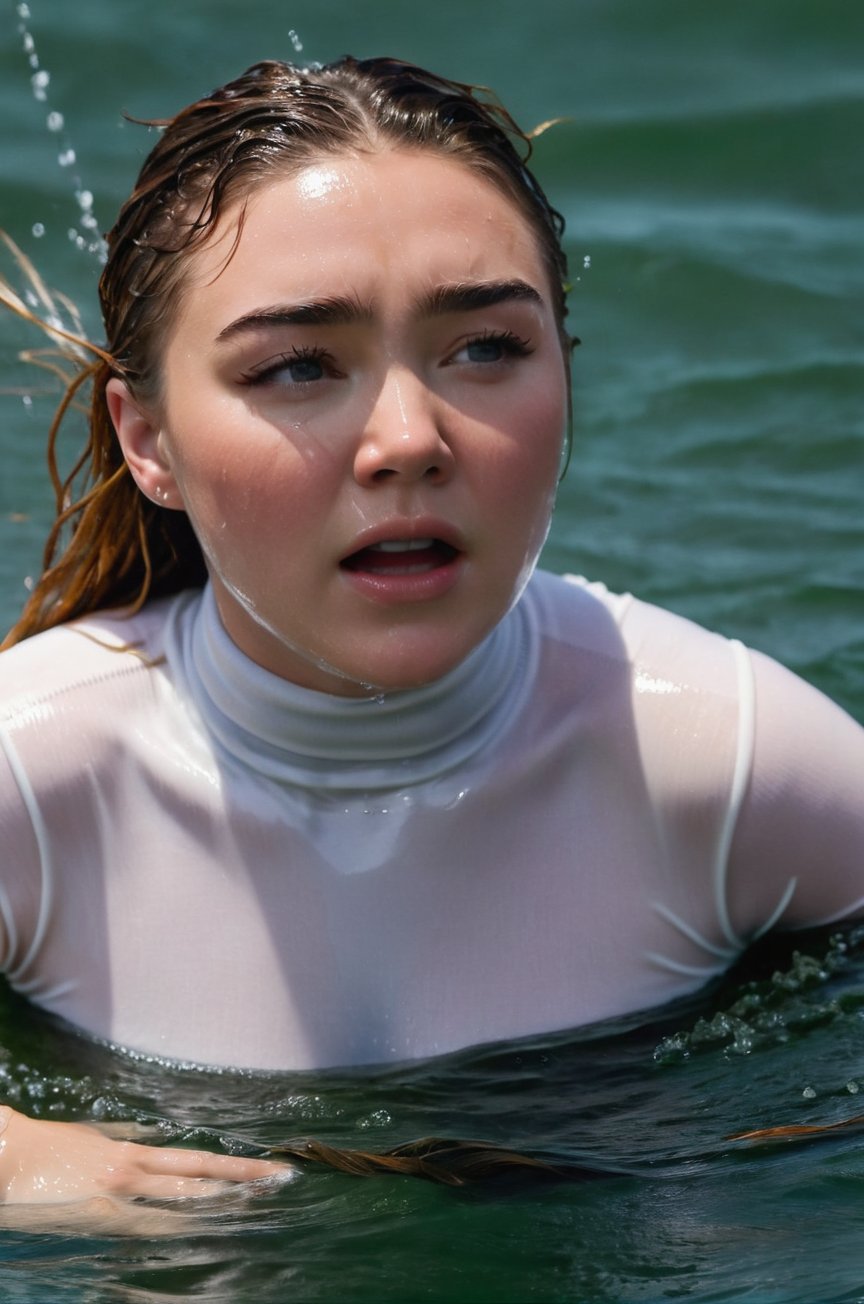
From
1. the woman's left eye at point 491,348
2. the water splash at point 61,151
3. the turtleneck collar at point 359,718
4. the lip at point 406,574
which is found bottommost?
the turtleneck collar at point 359,718

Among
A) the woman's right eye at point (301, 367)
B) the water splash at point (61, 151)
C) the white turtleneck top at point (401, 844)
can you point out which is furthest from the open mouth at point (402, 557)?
the water splash at point (61, 151)

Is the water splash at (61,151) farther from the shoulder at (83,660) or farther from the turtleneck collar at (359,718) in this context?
the turtleneck collar at (359,718)

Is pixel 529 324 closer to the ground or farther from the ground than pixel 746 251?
closer to the ground

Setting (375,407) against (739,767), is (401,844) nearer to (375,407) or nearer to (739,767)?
(739,767)

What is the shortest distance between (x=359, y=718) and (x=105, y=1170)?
0.68 meters

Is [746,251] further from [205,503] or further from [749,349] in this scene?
[205,503]

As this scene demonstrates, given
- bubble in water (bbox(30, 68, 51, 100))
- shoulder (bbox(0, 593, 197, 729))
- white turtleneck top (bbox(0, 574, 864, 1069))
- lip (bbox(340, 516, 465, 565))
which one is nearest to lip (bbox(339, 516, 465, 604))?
lip (bbox(340, 516, 465, 565))

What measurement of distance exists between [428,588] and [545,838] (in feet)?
1.79

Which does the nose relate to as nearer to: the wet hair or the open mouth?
the open mouth

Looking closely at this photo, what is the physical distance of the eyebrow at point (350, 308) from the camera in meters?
2.43

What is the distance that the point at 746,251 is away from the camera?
607 centimetres

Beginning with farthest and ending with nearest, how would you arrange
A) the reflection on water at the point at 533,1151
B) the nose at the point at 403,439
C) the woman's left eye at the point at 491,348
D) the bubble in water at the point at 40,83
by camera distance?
the bubble in water at the point at 40,83
the woman's left eye at the point at 491,348
the nose at the point at 403,439
the reflection on water at the point at 533,1151

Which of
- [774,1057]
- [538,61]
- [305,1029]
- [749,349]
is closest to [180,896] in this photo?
[305,1029]

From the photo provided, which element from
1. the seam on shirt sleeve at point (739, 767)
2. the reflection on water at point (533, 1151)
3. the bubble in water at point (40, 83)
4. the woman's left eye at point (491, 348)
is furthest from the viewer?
the bubble in water at point (40, 83)
